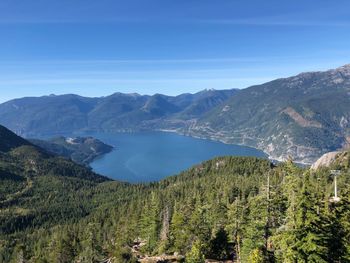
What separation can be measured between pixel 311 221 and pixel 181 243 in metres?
50.3

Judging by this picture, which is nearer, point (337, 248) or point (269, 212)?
point (337, 248)

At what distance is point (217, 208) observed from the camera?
101 m

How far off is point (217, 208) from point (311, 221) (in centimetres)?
6143

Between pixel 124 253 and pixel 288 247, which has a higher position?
pixel 288 247

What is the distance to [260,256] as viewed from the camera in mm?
53500

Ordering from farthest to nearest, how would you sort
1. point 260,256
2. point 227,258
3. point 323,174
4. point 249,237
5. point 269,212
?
point 323,174
point 227,258
point 249,237
point 269,212
point 260,256

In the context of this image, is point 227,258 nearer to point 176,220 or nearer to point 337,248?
point 176,220

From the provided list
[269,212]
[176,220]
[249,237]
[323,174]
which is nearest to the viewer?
[269,212]

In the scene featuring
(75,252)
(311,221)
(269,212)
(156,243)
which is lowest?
(75,252)

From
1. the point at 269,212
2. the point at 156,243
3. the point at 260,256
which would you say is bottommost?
the point at 156,243

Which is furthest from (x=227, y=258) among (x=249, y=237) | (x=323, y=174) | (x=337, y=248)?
(x=323, y=174)

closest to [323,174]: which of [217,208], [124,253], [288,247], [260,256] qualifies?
[217,208]

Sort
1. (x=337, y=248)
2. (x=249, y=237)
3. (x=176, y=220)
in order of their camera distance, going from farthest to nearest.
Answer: (x=176, y=220)
(x=249, y=237)
(x=337, y=248)

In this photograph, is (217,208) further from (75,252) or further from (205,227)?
(75,252)
